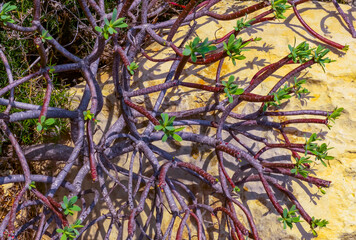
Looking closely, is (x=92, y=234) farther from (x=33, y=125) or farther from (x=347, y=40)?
(x=347, y=40)

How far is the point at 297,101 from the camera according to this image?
2.07 m

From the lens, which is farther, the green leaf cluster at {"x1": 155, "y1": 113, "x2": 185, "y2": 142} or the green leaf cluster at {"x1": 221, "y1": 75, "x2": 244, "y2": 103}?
the green leaf cluster at {"x1": 221, "y1": 75, "x2": 244, "y2": 103}

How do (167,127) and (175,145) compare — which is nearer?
(167,127)

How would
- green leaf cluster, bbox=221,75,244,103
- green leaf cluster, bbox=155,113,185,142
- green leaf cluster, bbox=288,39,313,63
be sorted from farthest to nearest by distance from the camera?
1. green leaf cluster, bbox=288,39,313,63
2. green leaf cluster, bbox=221,75,244,103
3. green leaf cluster, bbox=155,113,185,142

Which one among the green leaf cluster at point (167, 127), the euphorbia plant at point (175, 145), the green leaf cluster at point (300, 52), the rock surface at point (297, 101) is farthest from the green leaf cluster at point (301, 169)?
the green leaf cluster at point (167, 127)

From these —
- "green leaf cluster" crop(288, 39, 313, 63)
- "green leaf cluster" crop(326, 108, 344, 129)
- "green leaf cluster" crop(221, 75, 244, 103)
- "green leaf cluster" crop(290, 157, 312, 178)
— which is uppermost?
"green leaf cluster" crop(288, 39, 313, 63)

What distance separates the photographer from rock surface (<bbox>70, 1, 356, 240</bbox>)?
1862 mm

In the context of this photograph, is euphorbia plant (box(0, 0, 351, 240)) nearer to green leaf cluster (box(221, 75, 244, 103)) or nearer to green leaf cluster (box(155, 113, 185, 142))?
green leaf cluster (box(221, 75, 244, 103))

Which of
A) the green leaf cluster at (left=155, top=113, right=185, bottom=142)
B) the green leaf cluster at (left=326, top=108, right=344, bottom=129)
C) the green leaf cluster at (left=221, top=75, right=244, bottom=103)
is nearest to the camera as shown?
the green leaf cluster at (left=155, top=113, right=185, bottom=142)

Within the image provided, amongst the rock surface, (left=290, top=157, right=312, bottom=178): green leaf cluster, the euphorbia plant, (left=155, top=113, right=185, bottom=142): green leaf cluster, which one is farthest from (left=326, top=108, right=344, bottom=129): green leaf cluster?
(left=155, top=113, right=185, bottom=142): green leaf cluster

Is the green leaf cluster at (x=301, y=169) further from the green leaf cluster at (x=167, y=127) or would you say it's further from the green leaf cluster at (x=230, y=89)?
the green leaf cluster at (x=167, y=127)

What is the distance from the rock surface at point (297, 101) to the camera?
1862 millimetres

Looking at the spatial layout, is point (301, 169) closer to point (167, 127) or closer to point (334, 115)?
point (334, 115)

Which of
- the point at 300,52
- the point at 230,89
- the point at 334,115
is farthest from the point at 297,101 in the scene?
the point at 230,89
